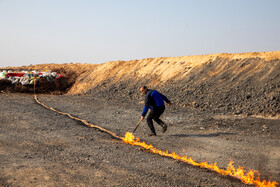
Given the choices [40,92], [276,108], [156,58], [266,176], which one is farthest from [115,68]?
[266,176]

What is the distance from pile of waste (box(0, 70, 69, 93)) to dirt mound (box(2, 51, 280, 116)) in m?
1.72

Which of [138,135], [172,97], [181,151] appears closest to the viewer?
[181,151]

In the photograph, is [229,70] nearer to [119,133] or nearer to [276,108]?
[276,108]

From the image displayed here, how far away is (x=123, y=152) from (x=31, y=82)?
915 inches

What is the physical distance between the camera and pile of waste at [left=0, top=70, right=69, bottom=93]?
27.1 metres

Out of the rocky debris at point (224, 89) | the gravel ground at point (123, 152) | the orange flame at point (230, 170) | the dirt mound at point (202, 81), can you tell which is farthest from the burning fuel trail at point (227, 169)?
the dirt mound at point (202, 81)

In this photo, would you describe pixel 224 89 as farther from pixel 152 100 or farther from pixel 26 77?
pixel 26 77

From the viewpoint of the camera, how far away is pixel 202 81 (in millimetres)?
20500

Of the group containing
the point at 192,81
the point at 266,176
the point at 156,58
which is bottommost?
A: the point at 266,176

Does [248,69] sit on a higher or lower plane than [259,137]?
higher

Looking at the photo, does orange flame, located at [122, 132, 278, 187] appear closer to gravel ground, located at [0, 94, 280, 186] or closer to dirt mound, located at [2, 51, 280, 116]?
gravel ground, located at [0, 94, 280, 186]

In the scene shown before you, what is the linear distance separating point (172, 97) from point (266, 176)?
1365cm

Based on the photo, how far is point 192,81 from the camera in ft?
69.4

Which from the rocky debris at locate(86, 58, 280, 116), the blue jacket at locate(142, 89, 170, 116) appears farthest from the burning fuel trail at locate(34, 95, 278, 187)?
the rocky debris at locate(86, 58, 280, 116)
